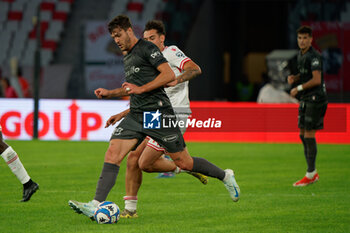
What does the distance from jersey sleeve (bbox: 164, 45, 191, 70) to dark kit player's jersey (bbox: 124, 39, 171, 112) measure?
1196 millimetres

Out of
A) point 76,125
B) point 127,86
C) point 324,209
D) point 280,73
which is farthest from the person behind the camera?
point 280,73

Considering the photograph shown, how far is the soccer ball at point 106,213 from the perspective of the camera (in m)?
7.26

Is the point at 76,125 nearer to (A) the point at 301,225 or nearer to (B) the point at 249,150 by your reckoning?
(B) the point at 249,150

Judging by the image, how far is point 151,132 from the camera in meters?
7.42

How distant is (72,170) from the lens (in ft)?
41.5

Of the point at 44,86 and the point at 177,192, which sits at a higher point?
the point at 177,192

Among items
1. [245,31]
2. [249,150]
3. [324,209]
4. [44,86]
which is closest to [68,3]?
[44,86]

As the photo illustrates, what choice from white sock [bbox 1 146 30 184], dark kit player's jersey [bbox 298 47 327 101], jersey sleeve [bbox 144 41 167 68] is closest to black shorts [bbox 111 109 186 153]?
jersey sleeve [bbox 144 41 167 68]

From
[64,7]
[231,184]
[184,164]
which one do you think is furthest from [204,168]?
[64,7]

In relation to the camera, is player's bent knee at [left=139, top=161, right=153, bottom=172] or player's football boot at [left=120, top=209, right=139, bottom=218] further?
player's bent knee at [left=139, top=161, right=153, bottom=172]

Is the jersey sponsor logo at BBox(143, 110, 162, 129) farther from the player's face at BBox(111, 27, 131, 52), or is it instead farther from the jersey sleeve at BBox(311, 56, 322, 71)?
the jersey sleeve at BBox(311, 56, 322, 71)

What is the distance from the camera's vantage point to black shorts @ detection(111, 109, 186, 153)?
741 centimetres

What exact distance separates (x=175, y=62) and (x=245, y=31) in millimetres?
24220

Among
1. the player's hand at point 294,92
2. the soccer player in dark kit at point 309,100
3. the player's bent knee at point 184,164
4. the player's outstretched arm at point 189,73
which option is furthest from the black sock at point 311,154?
the player's bent knee at point 184,164
